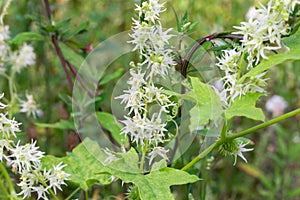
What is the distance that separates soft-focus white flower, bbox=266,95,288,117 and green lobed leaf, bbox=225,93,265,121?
126 centimetres

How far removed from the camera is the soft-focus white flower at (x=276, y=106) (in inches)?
77.1

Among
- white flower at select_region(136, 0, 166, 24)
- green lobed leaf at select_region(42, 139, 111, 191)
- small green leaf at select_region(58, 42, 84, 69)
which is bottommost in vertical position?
green lobed leaf at select_region(42, 139, 111, 191)

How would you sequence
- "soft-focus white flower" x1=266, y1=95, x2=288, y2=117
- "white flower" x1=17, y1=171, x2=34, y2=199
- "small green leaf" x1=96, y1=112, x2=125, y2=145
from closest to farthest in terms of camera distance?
"white flower" x1=17, y1=171, x2=34, y2=199, "small green leaf" x1=96, y1=112, x2=125, y2=145, "soft-focus white flower" x1=266, y1=95, x2=288, y2=117

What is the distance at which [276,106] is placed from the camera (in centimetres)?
196

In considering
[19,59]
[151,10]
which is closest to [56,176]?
[151,10]

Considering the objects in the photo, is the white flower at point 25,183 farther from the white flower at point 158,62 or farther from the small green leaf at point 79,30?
the small green leaf at point 79,30

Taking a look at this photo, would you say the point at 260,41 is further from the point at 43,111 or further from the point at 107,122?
the point at 43,111

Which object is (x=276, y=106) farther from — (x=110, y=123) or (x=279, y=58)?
(x=279, y=58)

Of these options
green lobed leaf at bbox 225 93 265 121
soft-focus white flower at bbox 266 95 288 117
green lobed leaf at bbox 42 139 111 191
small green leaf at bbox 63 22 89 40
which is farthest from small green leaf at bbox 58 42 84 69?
soft-focus white flower at bbox 266 95 288 117

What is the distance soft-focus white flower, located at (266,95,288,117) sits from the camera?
1.96 m

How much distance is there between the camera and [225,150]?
→ 78cm

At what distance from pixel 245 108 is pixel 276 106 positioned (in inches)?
51.2

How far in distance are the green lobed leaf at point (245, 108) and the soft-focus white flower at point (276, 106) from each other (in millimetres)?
1257

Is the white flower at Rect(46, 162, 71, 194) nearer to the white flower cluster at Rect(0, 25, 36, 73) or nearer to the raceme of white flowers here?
the raceme of white flowers
